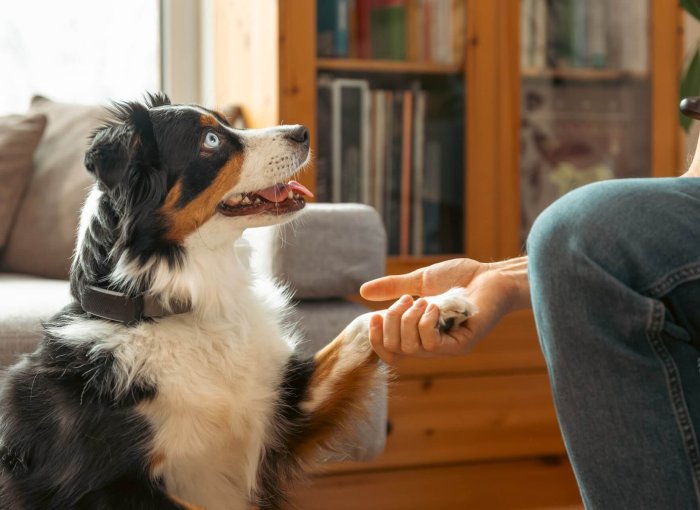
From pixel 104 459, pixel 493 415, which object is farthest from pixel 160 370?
pixel 493 415

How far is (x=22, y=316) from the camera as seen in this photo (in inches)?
61.5

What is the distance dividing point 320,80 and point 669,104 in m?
1.06

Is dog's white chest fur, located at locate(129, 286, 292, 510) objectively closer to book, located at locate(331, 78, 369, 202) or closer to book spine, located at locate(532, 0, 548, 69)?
→ book, located at locate(331, 78, 369, 202)


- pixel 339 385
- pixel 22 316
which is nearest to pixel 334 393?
pixel 339 385

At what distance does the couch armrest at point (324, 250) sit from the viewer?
5.63ft

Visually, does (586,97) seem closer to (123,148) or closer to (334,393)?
(334,393)

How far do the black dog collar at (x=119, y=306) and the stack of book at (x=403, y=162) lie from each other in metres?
1.15

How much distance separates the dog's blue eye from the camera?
4.28ft

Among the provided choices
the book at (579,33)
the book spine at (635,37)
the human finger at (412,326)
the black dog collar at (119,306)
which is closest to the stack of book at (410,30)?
the book at (579,33)

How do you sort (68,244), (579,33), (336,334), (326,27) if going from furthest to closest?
1. (579,33)
2. (326,27)
3. (68,244)
4. (336,334)

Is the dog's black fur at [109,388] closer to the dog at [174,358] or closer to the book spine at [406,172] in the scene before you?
the dog at [174,358]

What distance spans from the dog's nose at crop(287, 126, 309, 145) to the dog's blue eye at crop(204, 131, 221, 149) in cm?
11

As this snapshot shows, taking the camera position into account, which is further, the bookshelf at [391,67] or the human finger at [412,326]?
the bookshelf at [391,67]

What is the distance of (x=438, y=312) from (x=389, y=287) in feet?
0.57
